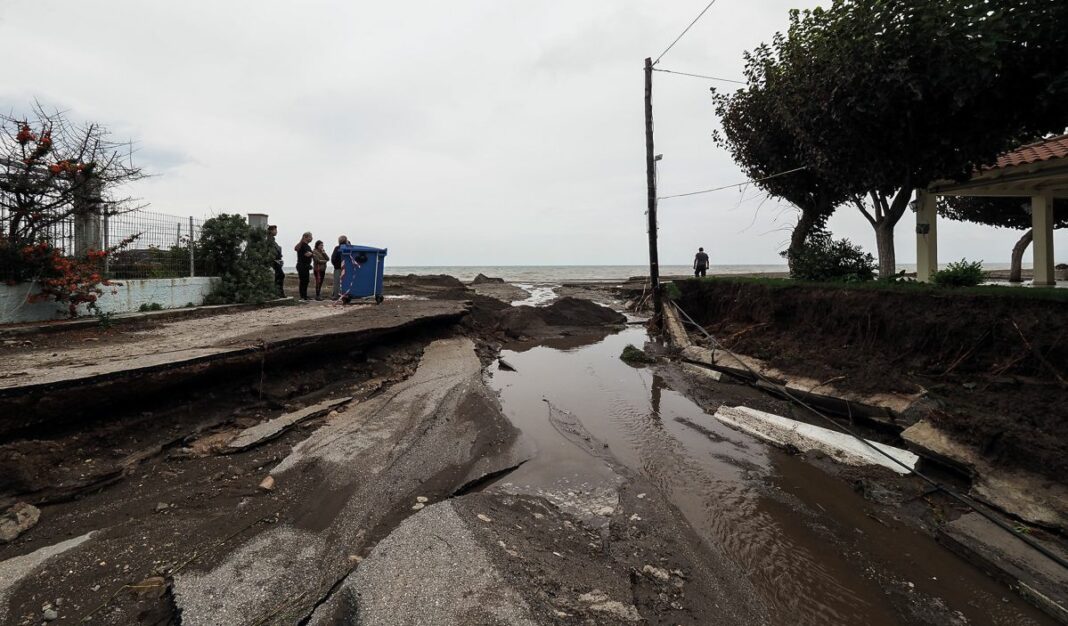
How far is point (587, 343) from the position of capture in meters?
13.6

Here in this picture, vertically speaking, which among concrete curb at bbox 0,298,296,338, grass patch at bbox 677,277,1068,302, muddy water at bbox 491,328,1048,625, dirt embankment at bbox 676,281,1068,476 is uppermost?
grass patch at bbox 677,277,1068,302

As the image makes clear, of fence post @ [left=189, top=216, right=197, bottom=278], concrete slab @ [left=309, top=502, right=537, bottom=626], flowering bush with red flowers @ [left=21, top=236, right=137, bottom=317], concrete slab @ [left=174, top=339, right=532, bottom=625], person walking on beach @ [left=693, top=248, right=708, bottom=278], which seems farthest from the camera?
person walking on beach @ [left=693, top=248, right=708, bottom=278]

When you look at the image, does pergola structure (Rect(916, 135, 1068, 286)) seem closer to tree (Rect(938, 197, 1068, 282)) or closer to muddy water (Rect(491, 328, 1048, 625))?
tree (Rect(938, 197, 1068, 282))

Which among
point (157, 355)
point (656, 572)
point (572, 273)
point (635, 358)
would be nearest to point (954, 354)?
point (635, 358)

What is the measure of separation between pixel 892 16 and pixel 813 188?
7.28m

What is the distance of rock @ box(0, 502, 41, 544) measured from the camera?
315cm

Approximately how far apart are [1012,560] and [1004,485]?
1.23 meters

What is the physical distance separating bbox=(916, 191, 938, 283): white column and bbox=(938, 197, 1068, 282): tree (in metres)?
9.39

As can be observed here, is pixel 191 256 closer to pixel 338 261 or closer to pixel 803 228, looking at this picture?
pixel 338 261

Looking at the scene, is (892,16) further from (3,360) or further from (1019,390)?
(3,360)

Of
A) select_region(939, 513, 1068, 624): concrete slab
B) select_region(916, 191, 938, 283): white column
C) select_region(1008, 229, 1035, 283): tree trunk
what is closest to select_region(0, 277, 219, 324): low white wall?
select_region(939, 513, 1068, 624): concrete slab

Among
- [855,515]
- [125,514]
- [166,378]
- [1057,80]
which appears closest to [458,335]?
[166,378]

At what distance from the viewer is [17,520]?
3275 millimetres

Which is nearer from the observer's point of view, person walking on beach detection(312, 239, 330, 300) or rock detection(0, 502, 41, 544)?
rock detection(0, 502, 41, 544)
